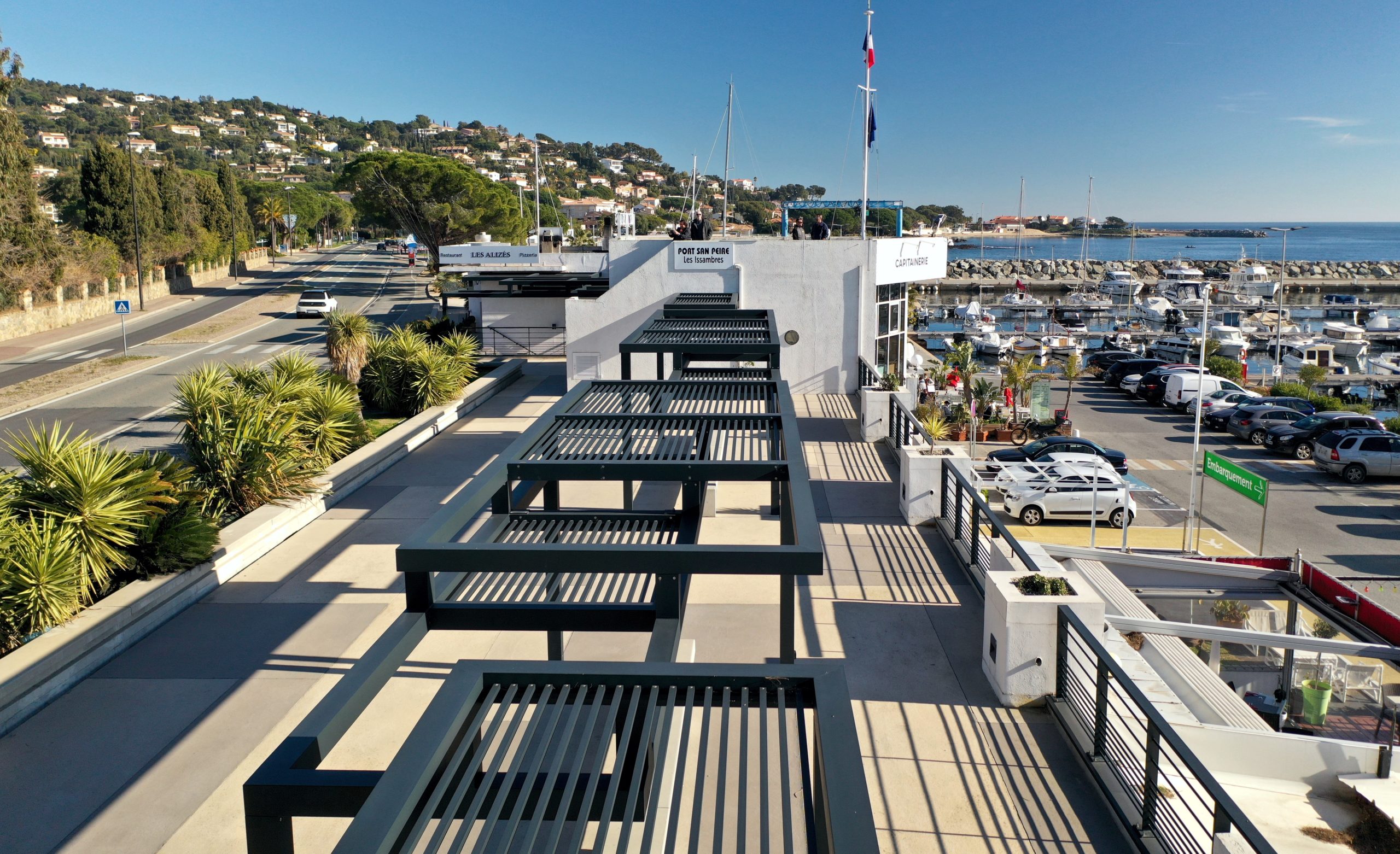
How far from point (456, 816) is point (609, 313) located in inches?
902

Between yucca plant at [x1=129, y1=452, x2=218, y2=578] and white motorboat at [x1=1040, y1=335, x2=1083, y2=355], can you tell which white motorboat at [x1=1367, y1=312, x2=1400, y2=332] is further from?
yucca plant at [x1=129, y1=452, x2=218, y2=578]

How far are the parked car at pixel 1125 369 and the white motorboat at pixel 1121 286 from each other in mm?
59599

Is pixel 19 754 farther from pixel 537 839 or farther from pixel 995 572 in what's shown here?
pixel 995 572

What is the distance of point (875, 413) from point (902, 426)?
5.14 ft

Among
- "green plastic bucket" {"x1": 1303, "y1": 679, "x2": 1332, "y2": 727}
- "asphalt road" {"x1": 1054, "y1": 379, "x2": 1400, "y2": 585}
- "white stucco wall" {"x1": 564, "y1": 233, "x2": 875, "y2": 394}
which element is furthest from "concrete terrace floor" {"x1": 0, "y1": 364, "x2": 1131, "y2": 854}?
"asphalt road" {"x1": 1054, "y1": 379, "x2": 1400, "y2": 585}

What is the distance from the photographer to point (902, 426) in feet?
55.3

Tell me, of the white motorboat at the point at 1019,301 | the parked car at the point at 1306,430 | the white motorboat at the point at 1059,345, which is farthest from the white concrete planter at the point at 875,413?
the white motorboat at the point at 1019,301

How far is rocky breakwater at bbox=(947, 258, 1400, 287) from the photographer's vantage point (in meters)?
121

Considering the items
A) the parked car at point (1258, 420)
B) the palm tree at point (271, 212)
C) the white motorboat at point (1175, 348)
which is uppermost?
the palm tree at point (271, 212)

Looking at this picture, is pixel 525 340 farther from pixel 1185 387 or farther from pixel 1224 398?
pixel 1224 398

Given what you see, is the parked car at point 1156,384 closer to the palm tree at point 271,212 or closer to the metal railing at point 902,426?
the metal railing at point 902,426

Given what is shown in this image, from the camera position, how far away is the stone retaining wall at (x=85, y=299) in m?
42.9

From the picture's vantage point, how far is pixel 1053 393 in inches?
1706

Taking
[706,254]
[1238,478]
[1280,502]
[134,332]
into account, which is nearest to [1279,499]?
[1280,502]
